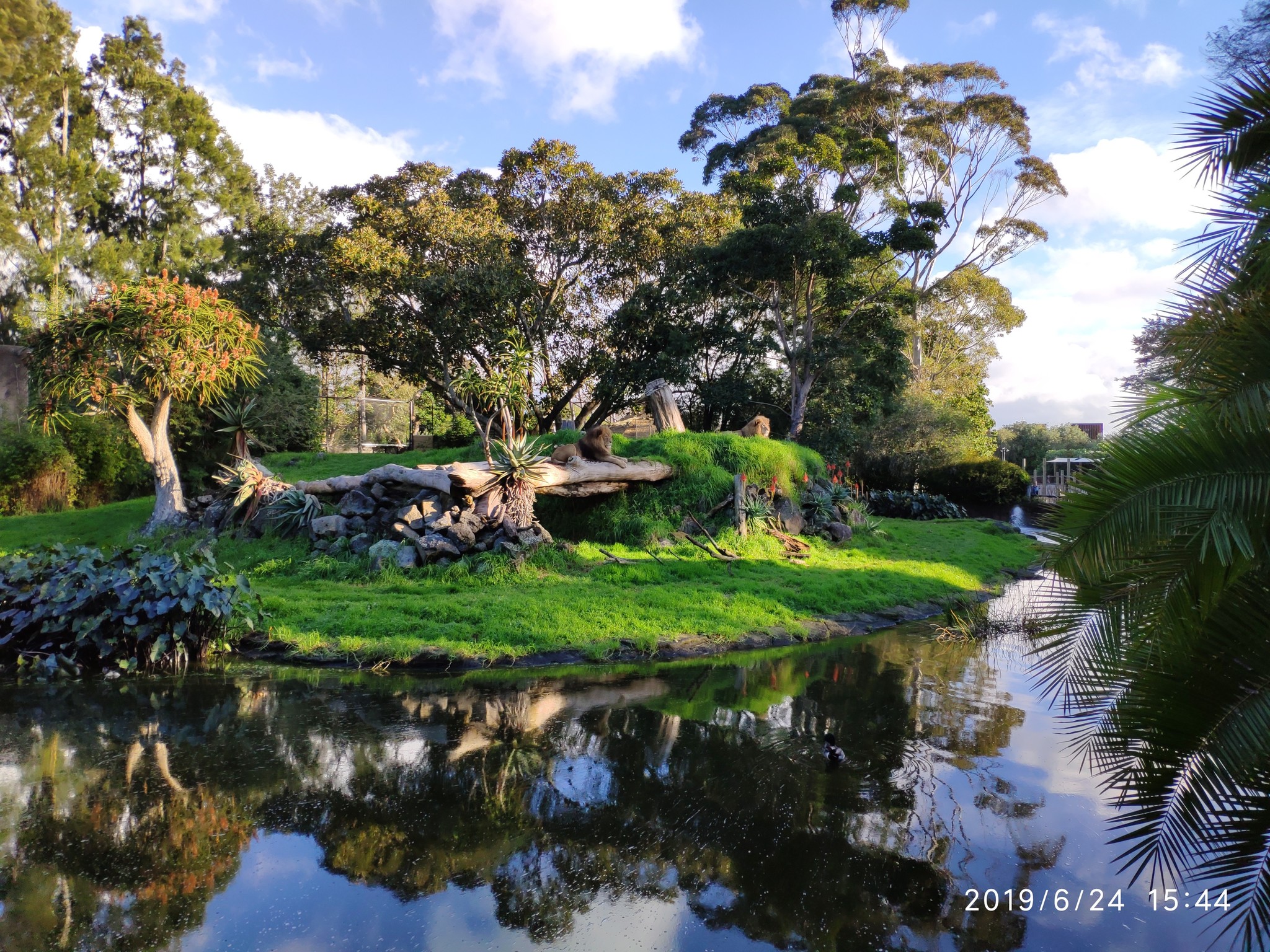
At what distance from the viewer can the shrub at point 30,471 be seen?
17609 millimetres

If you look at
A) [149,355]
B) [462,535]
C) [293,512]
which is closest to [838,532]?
[462,535]

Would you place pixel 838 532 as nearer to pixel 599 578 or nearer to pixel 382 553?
pixel 599 578

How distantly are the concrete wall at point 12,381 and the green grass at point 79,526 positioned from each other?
4995 mm

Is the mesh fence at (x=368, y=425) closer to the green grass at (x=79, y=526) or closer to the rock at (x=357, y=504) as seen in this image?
the green grass at (x=79, y=526)

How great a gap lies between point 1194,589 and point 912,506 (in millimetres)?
21184

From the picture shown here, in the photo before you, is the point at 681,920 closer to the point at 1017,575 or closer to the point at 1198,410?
the point at 1198,410

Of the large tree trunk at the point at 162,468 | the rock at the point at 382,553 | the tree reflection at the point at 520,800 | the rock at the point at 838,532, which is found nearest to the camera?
the tree reflection at the point at 520,800

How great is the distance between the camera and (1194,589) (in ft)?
10.3

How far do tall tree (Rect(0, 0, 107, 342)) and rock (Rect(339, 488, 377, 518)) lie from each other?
18670 mm

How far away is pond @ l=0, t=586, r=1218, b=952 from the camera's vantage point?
3273 mm

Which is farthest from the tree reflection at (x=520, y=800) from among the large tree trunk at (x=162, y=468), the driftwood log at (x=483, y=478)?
the large tree trunk at (x=162, y=468)

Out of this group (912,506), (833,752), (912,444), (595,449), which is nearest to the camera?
(833,752)

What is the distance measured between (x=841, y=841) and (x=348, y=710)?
156 inches

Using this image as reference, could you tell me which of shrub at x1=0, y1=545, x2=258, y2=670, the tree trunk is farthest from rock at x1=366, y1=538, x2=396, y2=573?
the tree trunk
